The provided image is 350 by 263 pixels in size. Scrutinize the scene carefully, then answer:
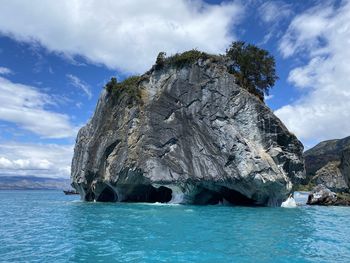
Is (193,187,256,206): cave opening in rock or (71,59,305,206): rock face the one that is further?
(193,187,256,206): cave opening in rock

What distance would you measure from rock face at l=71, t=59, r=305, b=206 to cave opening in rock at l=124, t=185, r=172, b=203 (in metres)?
0.14

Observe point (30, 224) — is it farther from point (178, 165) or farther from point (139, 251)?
point (178, 165)

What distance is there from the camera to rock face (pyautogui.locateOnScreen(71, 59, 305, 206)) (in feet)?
161

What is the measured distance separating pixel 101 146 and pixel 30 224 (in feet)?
90.2

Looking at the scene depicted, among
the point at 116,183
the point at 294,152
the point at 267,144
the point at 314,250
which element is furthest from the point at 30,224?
the point at 294,152

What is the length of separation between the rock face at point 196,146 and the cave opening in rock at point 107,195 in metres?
1.47

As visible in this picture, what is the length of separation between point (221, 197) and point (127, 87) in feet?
66.1

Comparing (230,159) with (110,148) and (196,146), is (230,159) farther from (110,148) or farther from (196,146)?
(110,148)

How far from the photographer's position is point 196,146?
167ft

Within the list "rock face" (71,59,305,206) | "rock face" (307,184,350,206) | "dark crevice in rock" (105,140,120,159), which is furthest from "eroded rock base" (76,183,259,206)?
"rock face" (307,184,350,206)

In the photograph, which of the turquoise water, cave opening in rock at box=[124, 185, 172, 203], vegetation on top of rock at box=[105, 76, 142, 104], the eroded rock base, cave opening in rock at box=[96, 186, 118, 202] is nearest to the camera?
the turquoise water

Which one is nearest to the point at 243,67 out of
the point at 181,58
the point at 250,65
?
the point at 250,65

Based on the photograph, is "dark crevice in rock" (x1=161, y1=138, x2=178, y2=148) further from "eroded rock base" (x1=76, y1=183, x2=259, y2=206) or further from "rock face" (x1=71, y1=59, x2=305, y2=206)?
"eroded rock base" (x1=76, y1=183, x2=259, y2=206)

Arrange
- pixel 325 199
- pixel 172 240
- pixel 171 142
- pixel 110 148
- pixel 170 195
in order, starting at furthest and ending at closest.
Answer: pixel 325 199, pixel 170 195, pixel 110 148, pixel 171 142, pixel 172 240
